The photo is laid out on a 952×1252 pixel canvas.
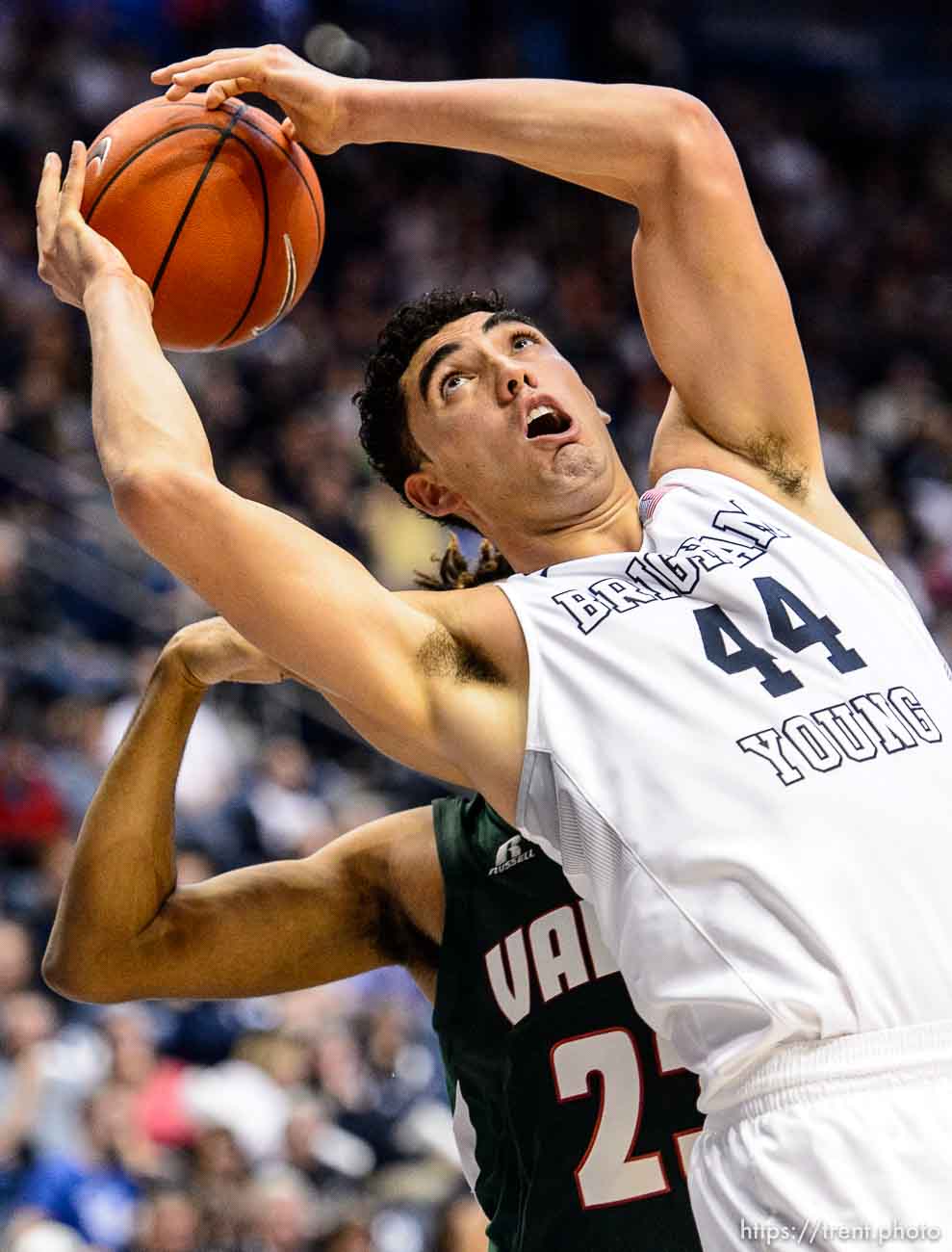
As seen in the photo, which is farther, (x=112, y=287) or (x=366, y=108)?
(x=366, y=108)

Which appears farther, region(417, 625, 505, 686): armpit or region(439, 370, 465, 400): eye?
region(439, 370, 465, 400): eye

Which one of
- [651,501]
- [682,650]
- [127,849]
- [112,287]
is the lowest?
Answer: [127,849]

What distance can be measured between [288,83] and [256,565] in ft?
3.41

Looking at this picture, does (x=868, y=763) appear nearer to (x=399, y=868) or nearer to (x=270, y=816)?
(x=399, y=868)

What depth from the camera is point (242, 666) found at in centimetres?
306

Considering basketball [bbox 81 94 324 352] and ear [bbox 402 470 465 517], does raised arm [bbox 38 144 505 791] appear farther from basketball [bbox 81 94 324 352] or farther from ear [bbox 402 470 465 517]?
ear [bbox 402 470 465 517]

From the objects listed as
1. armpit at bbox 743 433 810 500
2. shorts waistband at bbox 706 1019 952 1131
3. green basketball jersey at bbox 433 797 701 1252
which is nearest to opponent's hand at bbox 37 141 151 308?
armpit at bbox 743 433 810 500

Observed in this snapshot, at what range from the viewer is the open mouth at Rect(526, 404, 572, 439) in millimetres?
2988

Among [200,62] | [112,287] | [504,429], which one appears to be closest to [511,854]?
[504,429]

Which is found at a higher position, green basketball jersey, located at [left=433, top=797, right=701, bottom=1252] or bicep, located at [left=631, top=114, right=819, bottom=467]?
bicep, located at [left=631, top=114, right=819, bottom=467]

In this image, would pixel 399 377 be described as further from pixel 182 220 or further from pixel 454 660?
pixel 454 660

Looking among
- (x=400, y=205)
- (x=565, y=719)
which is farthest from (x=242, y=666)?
(x=400, y=205)

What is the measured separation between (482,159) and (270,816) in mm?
A: 7166

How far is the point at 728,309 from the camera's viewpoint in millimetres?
2898
